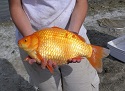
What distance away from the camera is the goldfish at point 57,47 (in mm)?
1981

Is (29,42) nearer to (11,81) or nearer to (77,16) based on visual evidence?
(77,16)

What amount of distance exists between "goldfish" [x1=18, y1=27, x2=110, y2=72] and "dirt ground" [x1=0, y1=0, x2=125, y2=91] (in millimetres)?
1665

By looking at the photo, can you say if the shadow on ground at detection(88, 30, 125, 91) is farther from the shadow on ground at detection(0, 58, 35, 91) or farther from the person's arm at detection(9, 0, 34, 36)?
the person's arm at detection(9, 0, 34, 36)

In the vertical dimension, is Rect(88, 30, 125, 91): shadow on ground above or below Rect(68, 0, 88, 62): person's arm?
below

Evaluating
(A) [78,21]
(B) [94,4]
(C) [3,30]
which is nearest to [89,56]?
(A) [78,21]

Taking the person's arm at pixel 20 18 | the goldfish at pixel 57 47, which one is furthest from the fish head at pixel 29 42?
the person's arm at pixel 20 18

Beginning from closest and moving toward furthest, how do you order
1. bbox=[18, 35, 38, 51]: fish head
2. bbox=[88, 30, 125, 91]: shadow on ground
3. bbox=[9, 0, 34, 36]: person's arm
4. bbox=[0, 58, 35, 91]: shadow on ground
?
bbox=[18, 35, 38, 51]: fish head < bbox=[9, 0, 34, 36]: person's arm < bbox=[88, 30, 125, 91]: shadow on ground < bbox=[0, 58, 35, 91]: shadow on ground

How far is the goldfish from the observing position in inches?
78.0

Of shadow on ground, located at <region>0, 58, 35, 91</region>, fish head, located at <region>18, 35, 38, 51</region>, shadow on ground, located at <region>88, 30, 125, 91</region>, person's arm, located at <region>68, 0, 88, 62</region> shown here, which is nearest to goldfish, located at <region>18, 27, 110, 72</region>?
fish head, located at <region>18, 35, 38, 51</region>

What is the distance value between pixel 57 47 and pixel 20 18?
42cm

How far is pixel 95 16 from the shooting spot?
5766 millimetres

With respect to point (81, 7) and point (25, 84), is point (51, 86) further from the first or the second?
point (25, 84)

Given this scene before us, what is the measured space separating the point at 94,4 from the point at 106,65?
2.55m

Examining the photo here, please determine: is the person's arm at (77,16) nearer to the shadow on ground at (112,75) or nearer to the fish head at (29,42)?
the fish head at (29,42)
